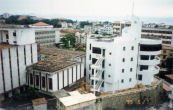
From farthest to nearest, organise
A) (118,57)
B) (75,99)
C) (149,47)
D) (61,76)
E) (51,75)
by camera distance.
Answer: (149,47)
(118,57)
(61,76)
(51,75)
(75,99)

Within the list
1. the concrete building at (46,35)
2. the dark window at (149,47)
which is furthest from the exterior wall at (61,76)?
the concrete building at (46,35)

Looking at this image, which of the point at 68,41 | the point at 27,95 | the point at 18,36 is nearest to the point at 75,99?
the point at 27,95

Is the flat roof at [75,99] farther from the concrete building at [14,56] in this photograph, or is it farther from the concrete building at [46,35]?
the concrete building at [46,35]

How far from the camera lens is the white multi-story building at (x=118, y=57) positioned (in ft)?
31.2

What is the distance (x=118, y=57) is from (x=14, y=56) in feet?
18.4

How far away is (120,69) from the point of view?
9805 mm

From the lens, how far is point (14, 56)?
27.6 feet

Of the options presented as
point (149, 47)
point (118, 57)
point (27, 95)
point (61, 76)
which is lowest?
point (27, 95)

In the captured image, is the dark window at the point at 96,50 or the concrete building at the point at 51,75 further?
the dark window at the point at 96,50

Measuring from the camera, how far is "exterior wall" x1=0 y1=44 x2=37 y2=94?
310 inches

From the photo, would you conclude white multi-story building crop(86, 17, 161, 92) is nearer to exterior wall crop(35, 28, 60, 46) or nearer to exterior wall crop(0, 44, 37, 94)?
exterior wall crop(0, 44, 37, 94)

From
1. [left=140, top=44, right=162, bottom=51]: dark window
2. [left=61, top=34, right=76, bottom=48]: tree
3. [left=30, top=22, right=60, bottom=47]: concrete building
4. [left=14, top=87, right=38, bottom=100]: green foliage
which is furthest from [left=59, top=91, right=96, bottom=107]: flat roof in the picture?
[left=61, top=34, right=76, bottom=48]: tree

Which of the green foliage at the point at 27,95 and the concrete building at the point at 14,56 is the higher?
the concrete building at the point at 14,56

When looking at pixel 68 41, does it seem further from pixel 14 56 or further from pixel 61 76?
pixel 14 56
